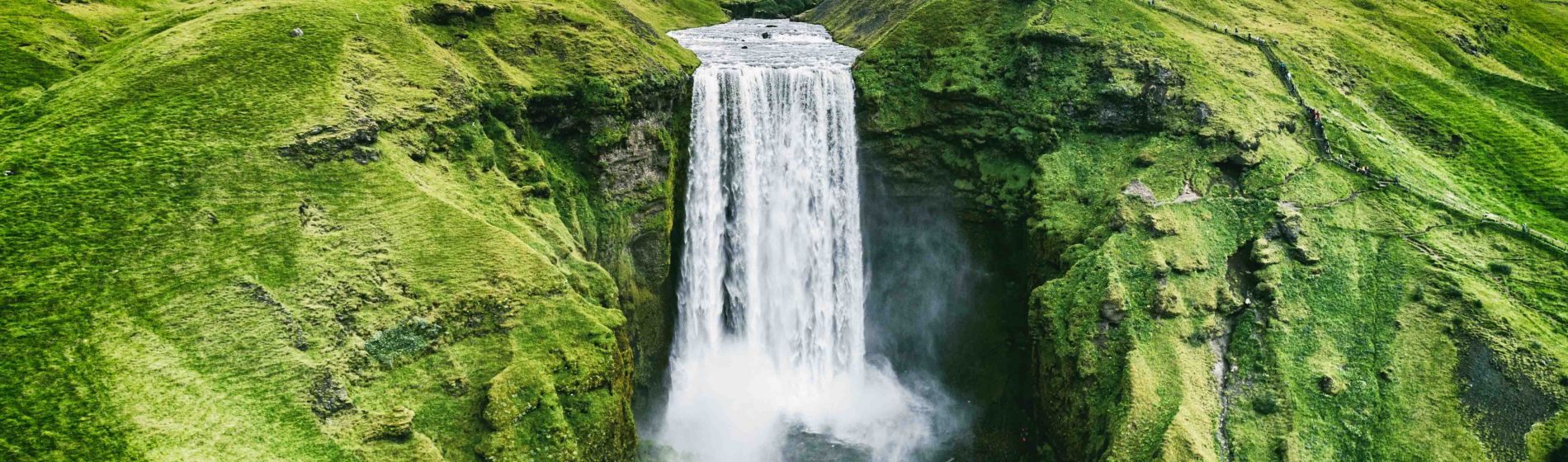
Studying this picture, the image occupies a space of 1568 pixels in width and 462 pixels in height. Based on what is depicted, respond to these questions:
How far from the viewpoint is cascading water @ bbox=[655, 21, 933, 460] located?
3044cm

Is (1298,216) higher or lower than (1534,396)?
higher

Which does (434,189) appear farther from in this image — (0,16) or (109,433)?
(0,16)

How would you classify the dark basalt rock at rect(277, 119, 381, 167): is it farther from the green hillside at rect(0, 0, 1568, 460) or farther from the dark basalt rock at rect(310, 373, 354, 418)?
the dark basalt rock at rect(310, 373, 354, 418)

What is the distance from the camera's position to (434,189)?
22.8m

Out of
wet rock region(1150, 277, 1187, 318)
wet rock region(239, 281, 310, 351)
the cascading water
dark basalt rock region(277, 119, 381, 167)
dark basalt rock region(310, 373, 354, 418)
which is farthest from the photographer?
the cascading water

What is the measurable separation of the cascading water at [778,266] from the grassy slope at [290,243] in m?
5.43

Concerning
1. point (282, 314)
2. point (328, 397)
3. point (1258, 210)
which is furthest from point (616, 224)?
point (1258, 210)

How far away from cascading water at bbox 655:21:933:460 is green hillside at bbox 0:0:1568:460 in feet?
4.70

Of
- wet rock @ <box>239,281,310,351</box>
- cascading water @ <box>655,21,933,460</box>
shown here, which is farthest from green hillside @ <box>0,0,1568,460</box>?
cascading water @ <box>655,21,933,460</box>

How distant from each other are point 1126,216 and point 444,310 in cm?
2236

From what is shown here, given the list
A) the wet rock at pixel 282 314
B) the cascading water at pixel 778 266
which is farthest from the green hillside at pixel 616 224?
the cascading water at pixel 778 266

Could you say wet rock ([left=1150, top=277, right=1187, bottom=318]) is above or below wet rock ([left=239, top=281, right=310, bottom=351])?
below

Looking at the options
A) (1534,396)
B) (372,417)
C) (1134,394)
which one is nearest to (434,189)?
(372,417)

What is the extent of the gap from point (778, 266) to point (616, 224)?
7.27 metres
